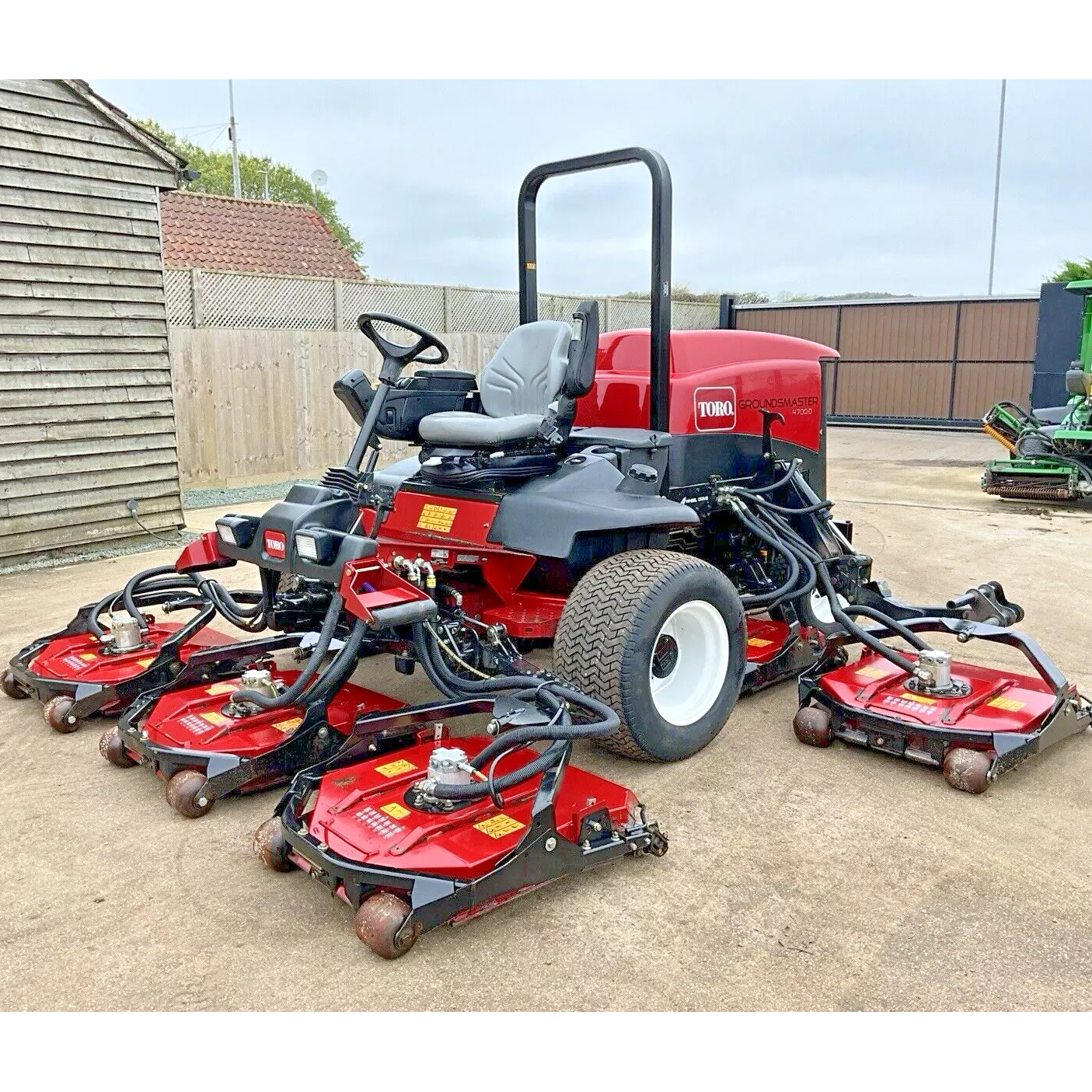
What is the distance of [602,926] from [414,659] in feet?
4.30

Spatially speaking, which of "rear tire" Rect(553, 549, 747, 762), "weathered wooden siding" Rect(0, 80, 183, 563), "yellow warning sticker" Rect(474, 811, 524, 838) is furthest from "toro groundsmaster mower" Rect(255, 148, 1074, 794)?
"weathered wooden siding" Rect(0, 80, 183, 563)

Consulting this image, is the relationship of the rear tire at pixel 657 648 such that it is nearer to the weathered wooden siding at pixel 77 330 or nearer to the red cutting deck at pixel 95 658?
the red cutting deck at pixel 95 658

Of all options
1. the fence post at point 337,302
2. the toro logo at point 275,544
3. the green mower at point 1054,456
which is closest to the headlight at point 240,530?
the toro logo at point 275,544

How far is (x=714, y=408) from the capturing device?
15.0ft

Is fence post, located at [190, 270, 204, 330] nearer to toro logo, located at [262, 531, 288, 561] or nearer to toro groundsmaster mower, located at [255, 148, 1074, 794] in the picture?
toro groundsmaster mower, located at [255, 148, 1074, 794]

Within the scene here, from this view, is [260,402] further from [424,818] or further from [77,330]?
[424,818]

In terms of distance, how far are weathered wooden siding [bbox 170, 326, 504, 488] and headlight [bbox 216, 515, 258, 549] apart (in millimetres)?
7376

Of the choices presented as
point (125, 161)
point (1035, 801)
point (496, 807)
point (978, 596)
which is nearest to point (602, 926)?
point (496, 807)

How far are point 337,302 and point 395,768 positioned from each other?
10.4 m

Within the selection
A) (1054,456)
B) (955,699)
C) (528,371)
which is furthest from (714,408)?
(1054,456)

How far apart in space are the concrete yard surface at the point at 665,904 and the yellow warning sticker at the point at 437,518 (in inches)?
41.5

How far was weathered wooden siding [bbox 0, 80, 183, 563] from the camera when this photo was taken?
7.04 metres

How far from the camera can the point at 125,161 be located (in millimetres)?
7676
